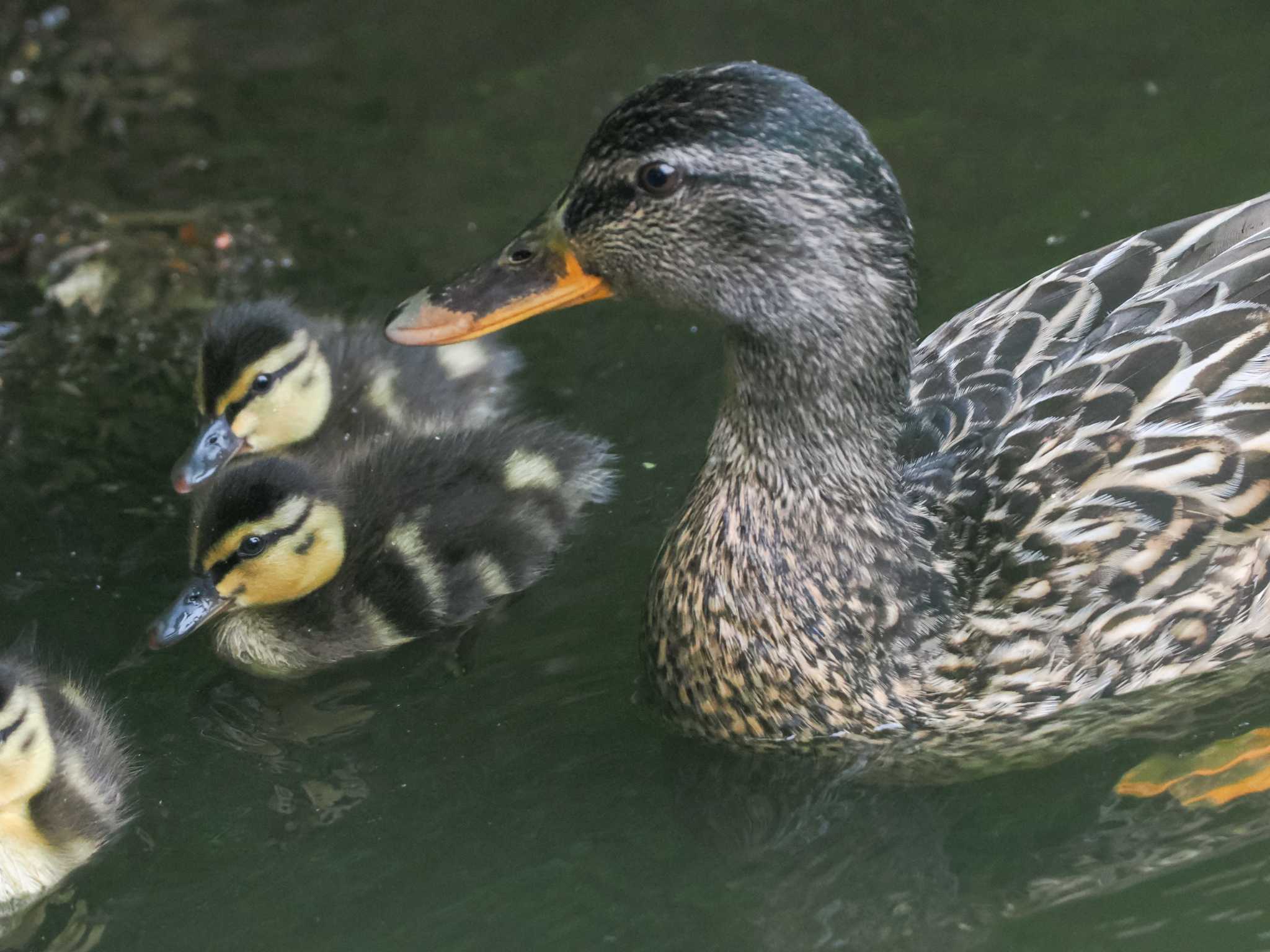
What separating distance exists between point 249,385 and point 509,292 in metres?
0.89

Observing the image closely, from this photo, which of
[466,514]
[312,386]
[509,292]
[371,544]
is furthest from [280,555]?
[509,292]

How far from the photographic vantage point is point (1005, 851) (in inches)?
102

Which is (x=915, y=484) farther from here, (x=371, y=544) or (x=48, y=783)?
(x=48, y=783)

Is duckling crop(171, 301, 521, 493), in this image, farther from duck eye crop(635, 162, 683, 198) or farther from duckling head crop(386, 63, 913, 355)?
duck eye crop(635, 162, 683, 198)

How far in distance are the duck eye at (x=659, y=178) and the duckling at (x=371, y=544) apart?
911 mm

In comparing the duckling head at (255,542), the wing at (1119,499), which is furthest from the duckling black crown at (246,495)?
the wing at (1119,499)

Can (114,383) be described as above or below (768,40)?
below

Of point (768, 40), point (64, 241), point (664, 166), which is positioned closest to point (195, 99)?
point (64, 241)

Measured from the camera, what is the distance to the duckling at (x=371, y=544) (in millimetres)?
3084

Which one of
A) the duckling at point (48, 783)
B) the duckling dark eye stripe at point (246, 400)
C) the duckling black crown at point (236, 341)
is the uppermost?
the duckling black crown at point (236, 341)

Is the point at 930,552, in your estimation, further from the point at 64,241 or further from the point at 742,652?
the point at 64,241

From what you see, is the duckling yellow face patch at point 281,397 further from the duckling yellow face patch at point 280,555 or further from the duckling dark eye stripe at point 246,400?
the duckling yellow face patch at point 280,555

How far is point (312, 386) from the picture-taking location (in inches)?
135

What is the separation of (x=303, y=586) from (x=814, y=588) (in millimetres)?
995
